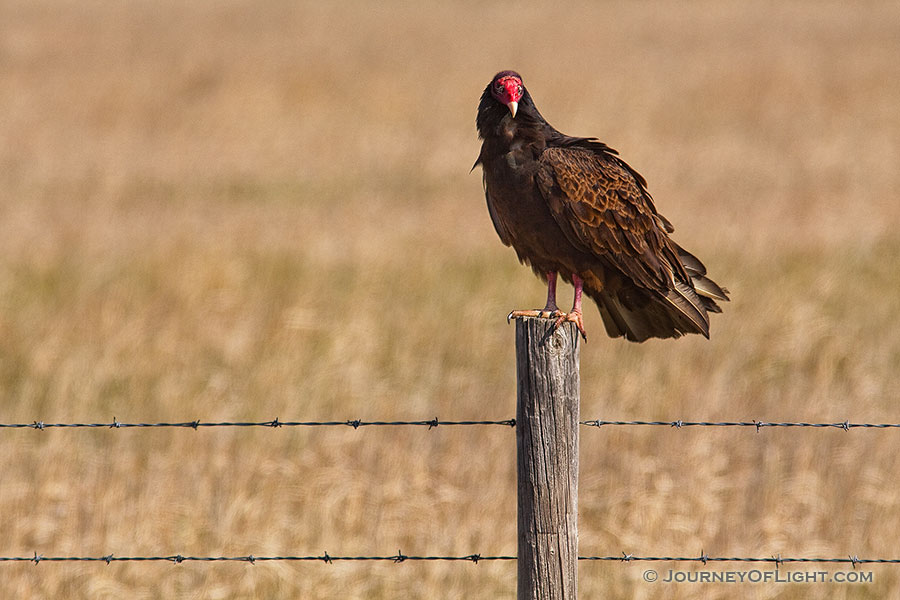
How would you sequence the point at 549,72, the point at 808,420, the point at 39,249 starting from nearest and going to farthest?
the point at 808,420 < the point at 39,249 < the point at 549,72

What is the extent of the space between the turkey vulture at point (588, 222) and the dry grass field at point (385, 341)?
1.23m

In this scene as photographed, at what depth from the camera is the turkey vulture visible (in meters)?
4.10

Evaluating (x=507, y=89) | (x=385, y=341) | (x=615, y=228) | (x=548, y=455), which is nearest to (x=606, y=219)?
(x=615, y=228)

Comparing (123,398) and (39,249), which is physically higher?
(39,249)

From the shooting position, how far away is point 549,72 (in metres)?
19.1

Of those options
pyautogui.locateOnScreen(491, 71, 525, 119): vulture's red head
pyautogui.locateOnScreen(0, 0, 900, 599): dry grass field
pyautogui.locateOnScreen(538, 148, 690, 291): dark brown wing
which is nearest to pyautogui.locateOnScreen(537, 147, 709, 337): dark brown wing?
pyautogui.locateOnScreen(538, 148, 690, 291): dark brown wing

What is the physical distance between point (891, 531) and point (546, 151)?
7.65 feet

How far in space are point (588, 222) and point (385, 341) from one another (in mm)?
3536

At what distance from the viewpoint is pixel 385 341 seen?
749 centimetres

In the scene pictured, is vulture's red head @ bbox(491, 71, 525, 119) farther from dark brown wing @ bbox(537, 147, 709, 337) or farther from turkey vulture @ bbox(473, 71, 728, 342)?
dark brown wing @ bbox(537, 147, 709, 337)

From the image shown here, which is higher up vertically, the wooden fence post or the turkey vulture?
the turkey vulture

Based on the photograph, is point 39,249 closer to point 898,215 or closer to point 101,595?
point 101,595

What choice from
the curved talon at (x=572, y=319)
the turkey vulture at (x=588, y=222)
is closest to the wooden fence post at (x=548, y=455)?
the curved talon at (x=572, y=319)

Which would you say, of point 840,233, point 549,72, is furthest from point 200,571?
point 549,72
